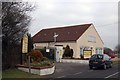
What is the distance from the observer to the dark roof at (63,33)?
193ft

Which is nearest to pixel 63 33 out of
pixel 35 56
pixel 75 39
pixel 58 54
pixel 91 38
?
pixel 91 38

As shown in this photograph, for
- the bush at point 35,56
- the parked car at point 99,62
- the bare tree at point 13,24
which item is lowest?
the parked car at point 99,62

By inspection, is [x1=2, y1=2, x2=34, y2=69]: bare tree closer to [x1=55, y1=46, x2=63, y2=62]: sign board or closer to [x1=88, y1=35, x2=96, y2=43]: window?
[x1=55, y1=46, x2=63, y2=62]: sign board

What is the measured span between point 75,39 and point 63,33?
6.49 meters

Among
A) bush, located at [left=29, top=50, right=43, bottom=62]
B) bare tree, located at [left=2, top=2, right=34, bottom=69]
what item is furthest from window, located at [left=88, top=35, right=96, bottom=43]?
bare tree, located at [left=2, top=2, right=34, bottom=69]

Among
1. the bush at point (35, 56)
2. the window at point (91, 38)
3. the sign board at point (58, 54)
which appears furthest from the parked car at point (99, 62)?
the window at point (91, 38)

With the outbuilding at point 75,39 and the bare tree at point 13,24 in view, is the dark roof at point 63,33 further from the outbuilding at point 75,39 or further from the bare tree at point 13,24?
the bare tree at point 13,24

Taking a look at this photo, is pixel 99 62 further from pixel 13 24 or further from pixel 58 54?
pixel 58 54

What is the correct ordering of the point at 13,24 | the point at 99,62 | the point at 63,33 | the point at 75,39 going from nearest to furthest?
the point at 13,24 → the point at 99,62 → the point at 75,39 → the point at 63,33

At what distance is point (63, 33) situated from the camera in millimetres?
62656

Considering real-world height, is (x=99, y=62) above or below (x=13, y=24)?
below

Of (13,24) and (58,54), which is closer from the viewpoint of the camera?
(13,24)

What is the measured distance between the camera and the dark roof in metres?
58.9

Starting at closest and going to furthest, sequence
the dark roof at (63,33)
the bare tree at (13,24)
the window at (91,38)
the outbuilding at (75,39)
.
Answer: the bare tree at (13,24), the outbuilding at (75,39), the dark roof at (63,33), the window at (91,38)
